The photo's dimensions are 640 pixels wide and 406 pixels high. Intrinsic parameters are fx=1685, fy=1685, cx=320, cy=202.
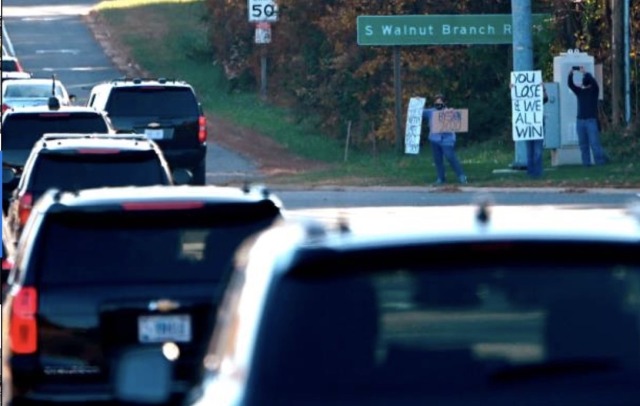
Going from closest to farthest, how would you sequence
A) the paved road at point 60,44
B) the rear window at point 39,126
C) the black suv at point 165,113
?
1. the rear window at point 39,126
2. the black suv at point 165,113
3. the paved road at point 60,44

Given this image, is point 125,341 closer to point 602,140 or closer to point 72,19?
point 602,140

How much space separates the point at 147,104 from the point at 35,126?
546 cm

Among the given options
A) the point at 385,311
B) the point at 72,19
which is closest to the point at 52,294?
the point at 385,311

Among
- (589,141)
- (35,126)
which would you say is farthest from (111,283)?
(589,141)

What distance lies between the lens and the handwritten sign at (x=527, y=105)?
97.3 ft

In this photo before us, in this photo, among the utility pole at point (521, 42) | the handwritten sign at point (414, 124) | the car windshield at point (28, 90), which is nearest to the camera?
the utility pole at point (521, 42)

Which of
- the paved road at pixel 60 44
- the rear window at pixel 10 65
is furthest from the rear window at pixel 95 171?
the rear window at pixel 10 65

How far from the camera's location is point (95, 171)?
549 inches

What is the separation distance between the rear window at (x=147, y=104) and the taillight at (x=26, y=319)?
19.6 meters

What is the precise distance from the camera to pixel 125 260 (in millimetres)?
8352

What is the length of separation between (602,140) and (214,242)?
24594mm

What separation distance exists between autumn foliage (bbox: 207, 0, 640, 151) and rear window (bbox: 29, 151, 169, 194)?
21.9m

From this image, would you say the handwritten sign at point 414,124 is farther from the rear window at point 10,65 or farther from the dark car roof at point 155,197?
the dark car roof at point 155,197

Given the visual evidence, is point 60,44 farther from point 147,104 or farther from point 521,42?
point 147,104
